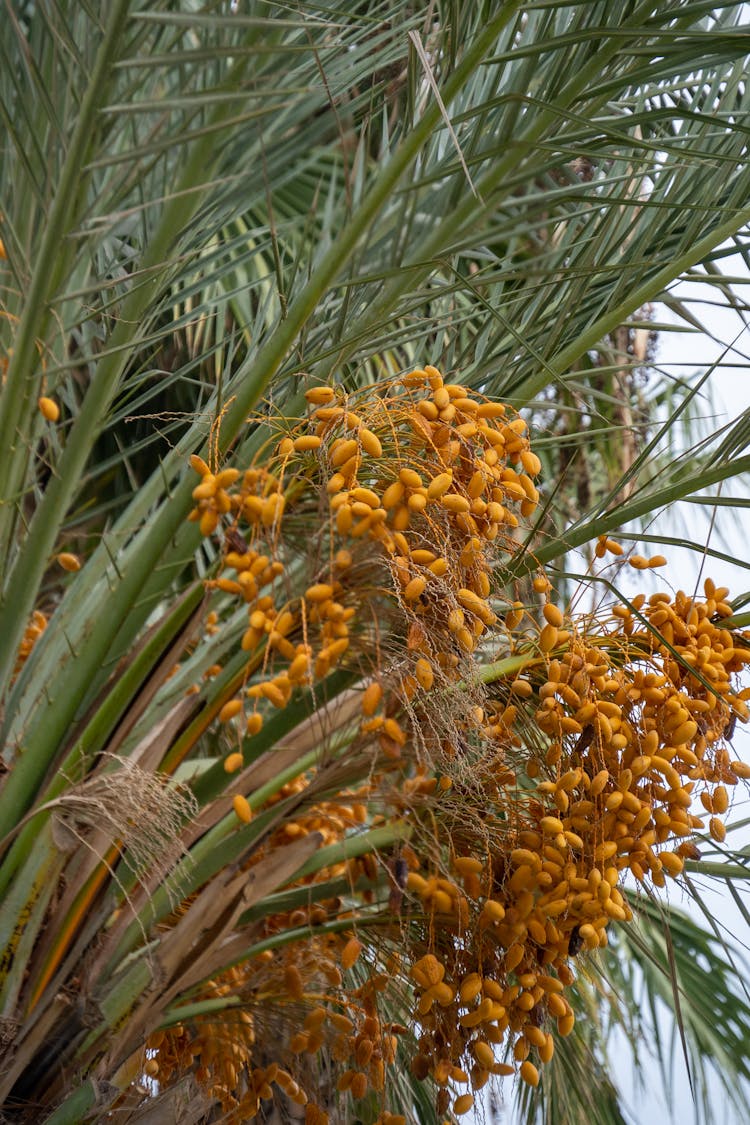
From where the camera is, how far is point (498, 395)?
1.77 meters

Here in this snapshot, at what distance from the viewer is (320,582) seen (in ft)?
4.11

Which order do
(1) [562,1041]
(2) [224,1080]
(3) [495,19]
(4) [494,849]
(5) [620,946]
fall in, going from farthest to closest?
1. (5) [620,946]
2. (1) [562,1041]
3. (2) [224,1080]
4. (4) [494,849]
5. (3) [495,19]

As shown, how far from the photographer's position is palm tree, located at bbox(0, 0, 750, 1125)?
1198 mm

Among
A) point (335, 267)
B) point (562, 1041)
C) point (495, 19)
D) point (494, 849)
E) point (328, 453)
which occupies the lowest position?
point (562, 1041)

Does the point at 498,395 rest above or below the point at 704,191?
below

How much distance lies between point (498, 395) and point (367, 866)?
0.71 meters

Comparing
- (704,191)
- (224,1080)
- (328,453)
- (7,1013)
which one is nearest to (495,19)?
(328,453)

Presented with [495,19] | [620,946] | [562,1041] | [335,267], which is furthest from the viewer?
[620,946]

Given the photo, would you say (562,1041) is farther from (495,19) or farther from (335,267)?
(495,19)

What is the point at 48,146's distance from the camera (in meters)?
1.23

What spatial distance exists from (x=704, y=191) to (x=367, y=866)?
3.50 feet

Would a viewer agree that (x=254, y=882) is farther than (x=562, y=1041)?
No

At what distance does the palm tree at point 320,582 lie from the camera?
1198mm

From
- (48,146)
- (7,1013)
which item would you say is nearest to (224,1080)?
(7,1013)
